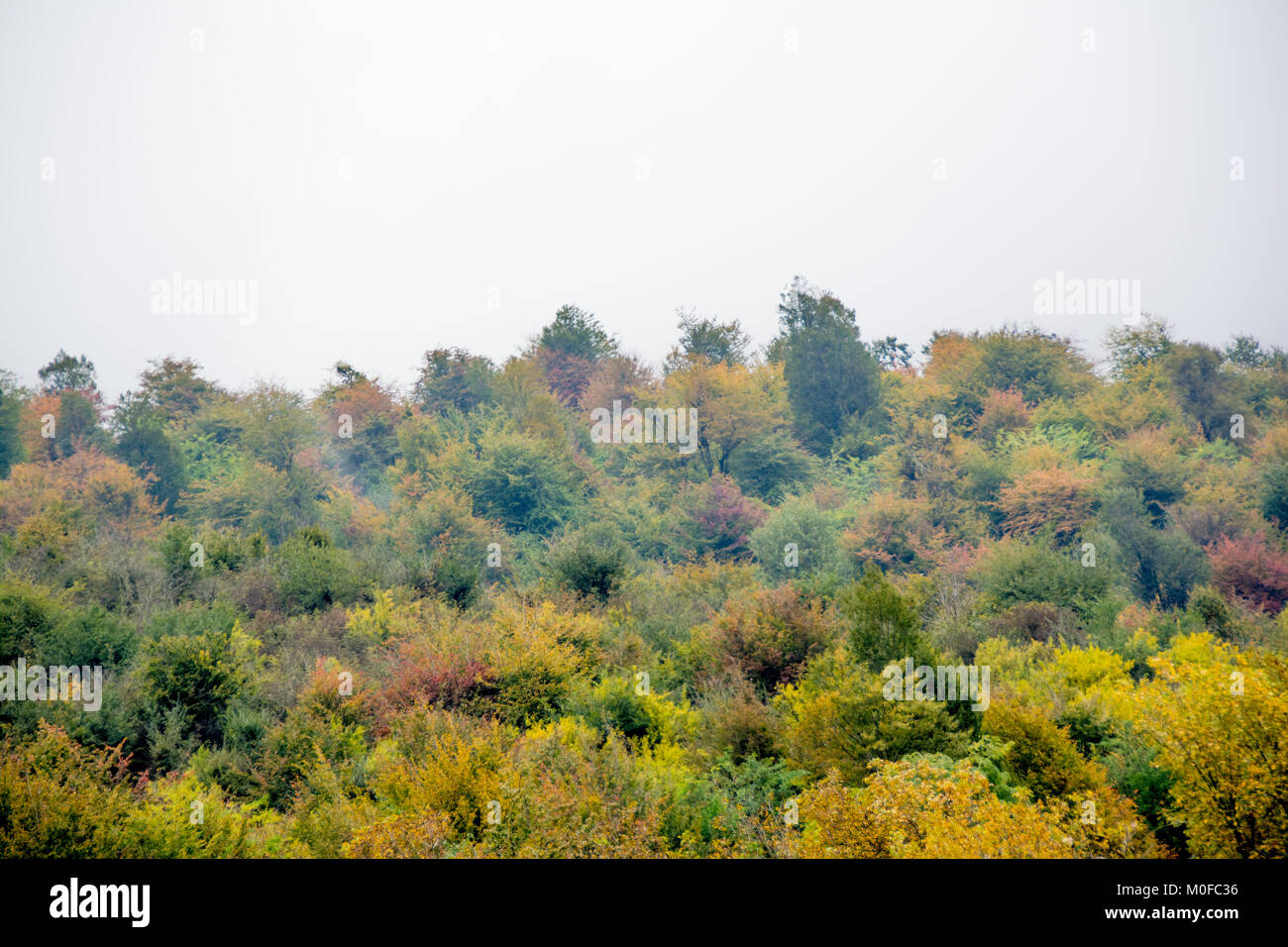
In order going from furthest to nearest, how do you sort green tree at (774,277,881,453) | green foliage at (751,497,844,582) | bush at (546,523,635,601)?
green tree at (774,277,881,453)
green foliage at (751,497,844,582)
bush at (546,523,635,601)

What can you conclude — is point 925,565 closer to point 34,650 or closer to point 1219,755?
point 1219,755

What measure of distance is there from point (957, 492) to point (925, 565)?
5437 millimetres

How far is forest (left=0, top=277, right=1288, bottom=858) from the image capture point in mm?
7824

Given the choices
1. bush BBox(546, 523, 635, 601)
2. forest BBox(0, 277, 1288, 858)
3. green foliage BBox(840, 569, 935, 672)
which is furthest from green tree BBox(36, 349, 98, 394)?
green foliage BBox(840, 569, 935, 672)

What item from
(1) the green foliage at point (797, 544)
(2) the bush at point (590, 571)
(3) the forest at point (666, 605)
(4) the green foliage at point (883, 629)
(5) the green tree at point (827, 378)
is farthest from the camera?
(5) the green tree at point (827, 378)

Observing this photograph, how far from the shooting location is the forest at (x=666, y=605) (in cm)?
782

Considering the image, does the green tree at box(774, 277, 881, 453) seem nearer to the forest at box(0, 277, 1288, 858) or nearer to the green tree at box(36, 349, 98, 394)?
the forest at box(0, 277, 1288, 858)

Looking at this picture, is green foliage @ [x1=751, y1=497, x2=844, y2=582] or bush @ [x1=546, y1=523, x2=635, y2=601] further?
green foliage @ [x1=751, y1=497, x2=844, y2=582]

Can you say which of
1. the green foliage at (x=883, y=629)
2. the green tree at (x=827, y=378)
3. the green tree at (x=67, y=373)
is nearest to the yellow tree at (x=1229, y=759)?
the green foliage at (x=883, y=629)

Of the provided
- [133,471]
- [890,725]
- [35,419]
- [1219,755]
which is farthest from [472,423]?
[1219,755]

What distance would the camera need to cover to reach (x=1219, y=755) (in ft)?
23.0

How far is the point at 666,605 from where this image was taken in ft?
71.3

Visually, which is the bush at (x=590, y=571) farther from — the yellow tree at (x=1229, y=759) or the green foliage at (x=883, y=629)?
the yellow tree at (x=1229, y=759)
